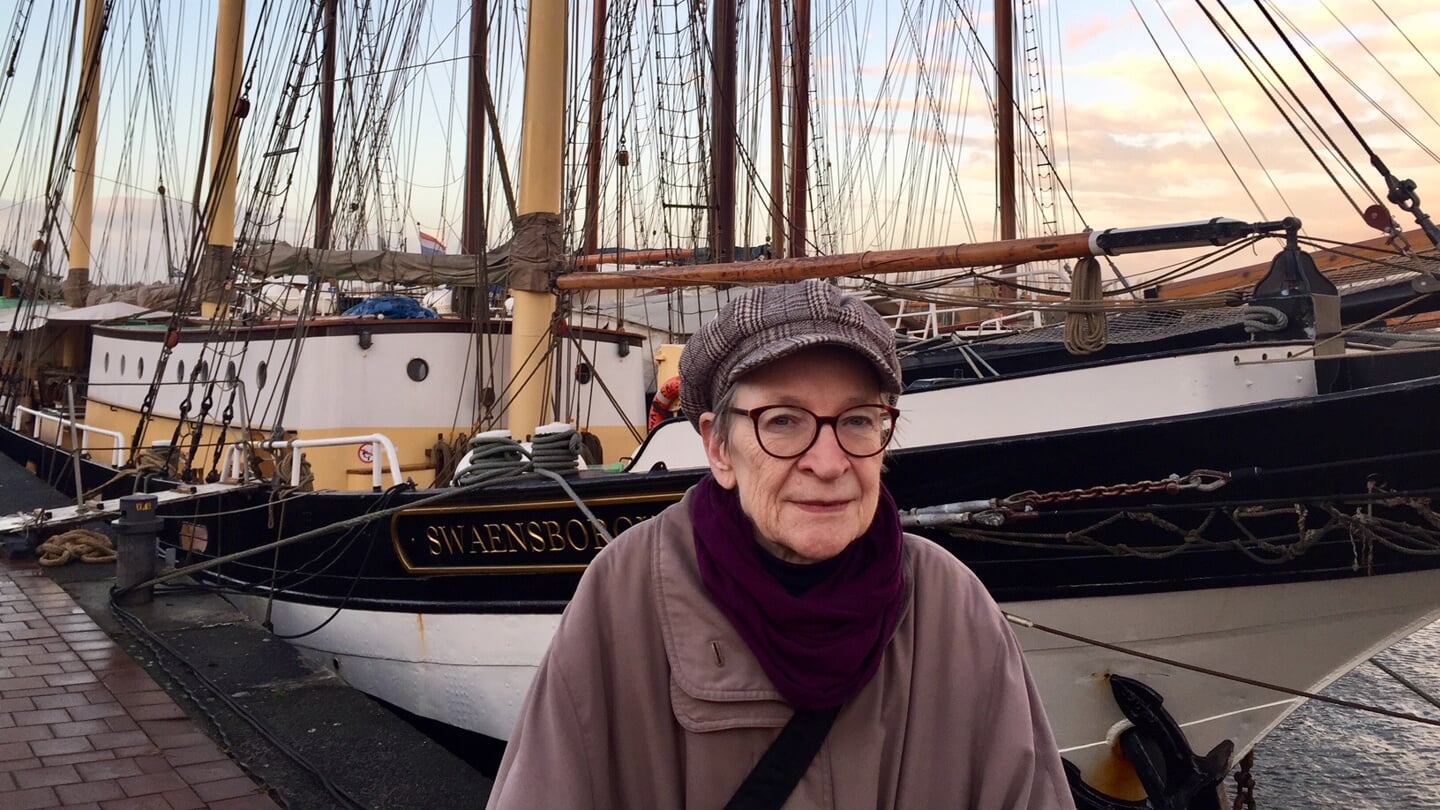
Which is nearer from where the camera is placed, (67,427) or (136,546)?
(136,546)

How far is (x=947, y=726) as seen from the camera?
1576mm

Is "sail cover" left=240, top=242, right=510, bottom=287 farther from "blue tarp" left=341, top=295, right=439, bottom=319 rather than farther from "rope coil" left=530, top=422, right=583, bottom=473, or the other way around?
"rope coil" left=530, top=422, right=583, bottom=473

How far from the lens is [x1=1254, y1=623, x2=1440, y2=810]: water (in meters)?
7.66

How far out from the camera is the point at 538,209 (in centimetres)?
818

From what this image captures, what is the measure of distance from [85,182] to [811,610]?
22.6 metres

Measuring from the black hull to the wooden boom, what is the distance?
0.88 metres

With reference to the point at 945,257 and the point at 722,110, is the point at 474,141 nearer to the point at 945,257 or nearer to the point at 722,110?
the point at 722,110

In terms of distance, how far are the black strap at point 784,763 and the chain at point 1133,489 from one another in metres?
3.32

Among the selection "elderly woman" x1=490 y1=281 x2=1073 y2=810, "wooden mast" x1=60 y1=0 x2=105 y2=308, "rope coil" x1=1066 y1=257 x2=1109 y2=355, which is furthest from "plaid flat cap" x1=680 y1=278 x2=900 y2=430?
"wooden mast" x1=60 y1=0 x2=105 y2=308

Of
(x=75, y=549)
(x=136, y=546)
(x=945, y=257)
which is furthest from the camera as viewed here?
(x=75, y=549)

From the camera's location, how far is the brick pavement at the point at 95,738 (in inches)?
169

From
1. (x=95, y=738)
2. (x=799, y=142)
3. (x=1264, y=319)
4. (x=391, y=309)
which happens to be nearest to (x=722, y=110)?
(x=799, y=142)

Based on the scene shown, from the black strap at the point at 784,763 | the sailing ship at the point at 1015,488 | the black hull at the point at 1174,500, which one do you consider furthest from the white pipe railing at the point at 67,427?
the black strap at the point at 784,763

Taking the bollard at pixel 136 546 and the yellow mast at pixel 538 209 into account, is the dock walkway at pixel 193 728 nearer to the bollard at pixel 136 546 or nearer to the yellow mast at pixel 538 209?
the bollard at pixel 136 546
